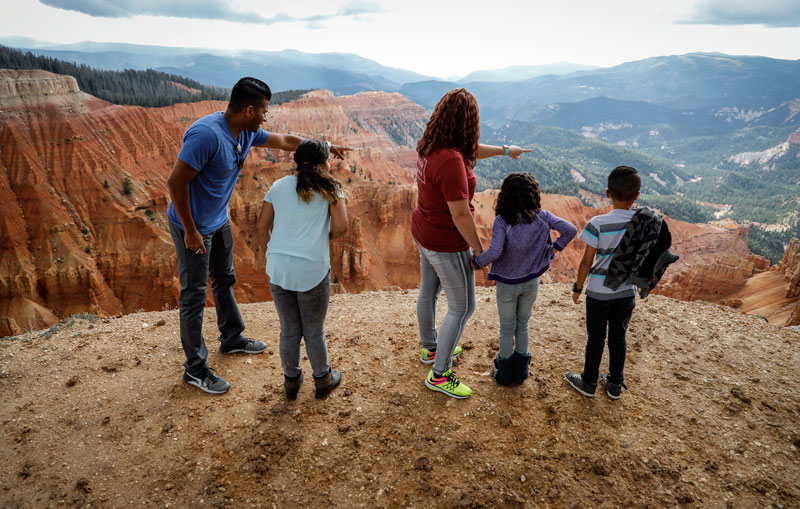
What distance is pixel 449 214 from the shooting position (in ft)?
9.59

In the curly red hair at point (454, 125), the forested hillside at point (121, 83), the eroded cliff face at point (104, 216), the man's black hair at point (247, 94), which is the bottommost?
the eroded cliff face at point (104, 216)

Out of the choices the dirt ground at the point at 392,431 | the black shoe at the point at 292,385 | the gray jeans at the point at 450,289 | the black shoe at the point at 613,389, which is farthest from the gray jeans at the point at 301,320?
the black shoe at the point at 613,389

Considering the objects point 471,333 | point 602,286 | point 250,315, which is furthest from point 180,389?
point 602,286

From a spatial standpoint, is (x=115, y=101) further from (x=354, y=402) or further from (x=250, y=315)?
(x=354, y=402)

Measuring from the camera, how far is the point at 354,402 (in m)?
3.40

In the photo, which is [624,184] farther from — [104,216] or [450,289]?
[104,216]

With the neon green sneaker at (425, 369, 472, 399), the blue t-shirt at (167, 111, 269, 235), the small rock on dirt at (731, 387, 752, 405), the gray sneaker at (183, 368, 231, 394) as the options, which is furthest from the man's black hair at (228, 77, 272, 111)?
the small rock on dirt at (731, 387, 752, 405)

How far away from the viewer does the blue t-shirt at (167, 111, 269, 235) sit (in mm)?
2965

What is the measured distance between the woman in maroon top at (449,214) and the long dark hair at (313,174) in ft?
2.08

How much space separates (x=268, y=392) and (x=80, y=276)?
24.9m

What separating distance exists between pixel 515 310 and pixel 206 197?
106 inches

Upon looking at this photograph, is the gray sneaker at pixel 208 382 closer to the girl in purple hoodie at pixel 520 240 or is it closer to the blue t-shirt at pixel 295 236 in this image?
the blue t-shirt at pixel 295 236

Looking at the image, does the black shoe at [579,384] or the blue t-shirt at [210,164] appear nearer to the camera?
the blue t-shirt at [210,164]

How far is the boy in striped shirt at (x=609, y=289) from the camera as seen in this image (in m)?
2.97
